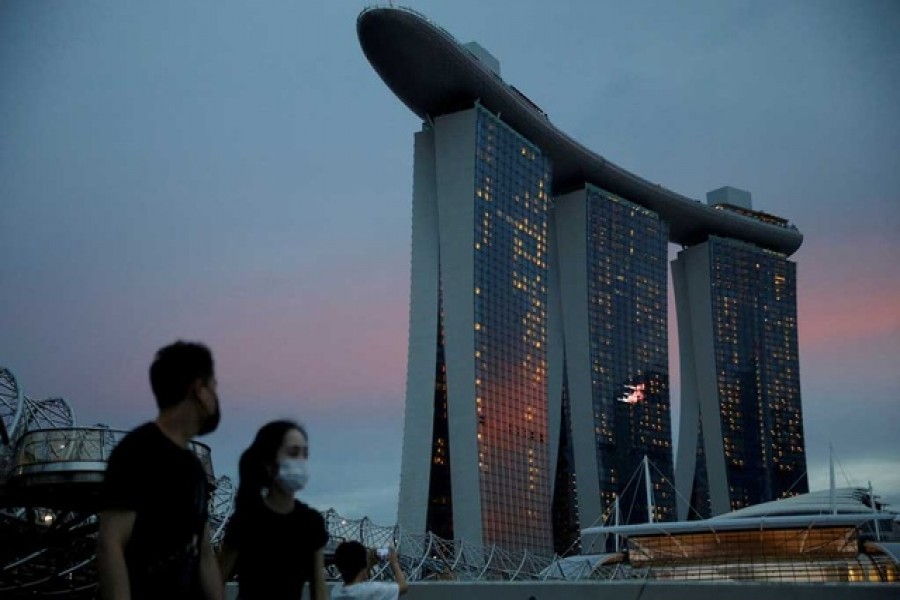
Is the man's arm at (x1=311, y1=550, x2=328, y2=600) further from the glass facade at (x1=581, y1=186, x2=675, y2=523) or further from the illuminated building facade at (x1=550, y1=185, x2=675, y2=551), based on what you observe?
the glass facade at (x1=581, y1=186, x2=675, y2=523)

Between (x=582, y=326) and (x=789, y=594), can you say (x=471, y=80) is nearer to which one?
(x=582, y=326)

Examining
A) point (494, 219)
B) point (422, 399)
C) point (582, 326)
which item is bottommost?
point (422, 399)

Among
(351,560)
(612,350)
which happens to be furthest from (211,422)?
(612,350)

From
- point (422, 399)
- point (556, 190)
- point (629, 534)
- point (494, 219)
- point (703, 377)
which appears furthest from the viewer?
point (703, 377)

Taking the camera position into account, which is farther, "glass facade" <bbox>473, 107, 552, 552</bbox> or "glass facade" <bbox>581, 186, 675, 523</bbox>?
"glass facade" <bbox>581, 186, 675, 523</bbox>

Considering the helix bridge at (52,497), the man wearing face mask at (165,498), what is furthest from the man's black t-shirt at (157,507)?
the helix bridge at (52,497)

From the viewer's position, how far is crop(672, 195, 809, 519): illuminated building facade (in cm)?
12031

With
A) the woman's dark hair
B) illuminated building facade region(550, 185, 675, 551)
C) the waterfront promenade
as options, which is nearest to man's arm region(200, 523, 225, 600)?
the woman's dark hair

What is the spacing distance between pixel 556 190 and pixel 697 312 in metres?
32.4

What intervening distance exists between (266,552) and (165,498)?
0.98 m

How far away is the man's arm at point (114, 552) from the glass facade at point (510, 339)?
73.7m

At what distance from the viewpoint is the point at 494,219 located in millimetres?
83562

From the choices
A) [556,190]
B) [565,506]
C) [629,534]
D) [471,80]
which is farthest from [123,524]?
[556,190]

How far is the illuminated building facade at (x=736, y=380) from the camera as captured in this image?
120312 millimetres
